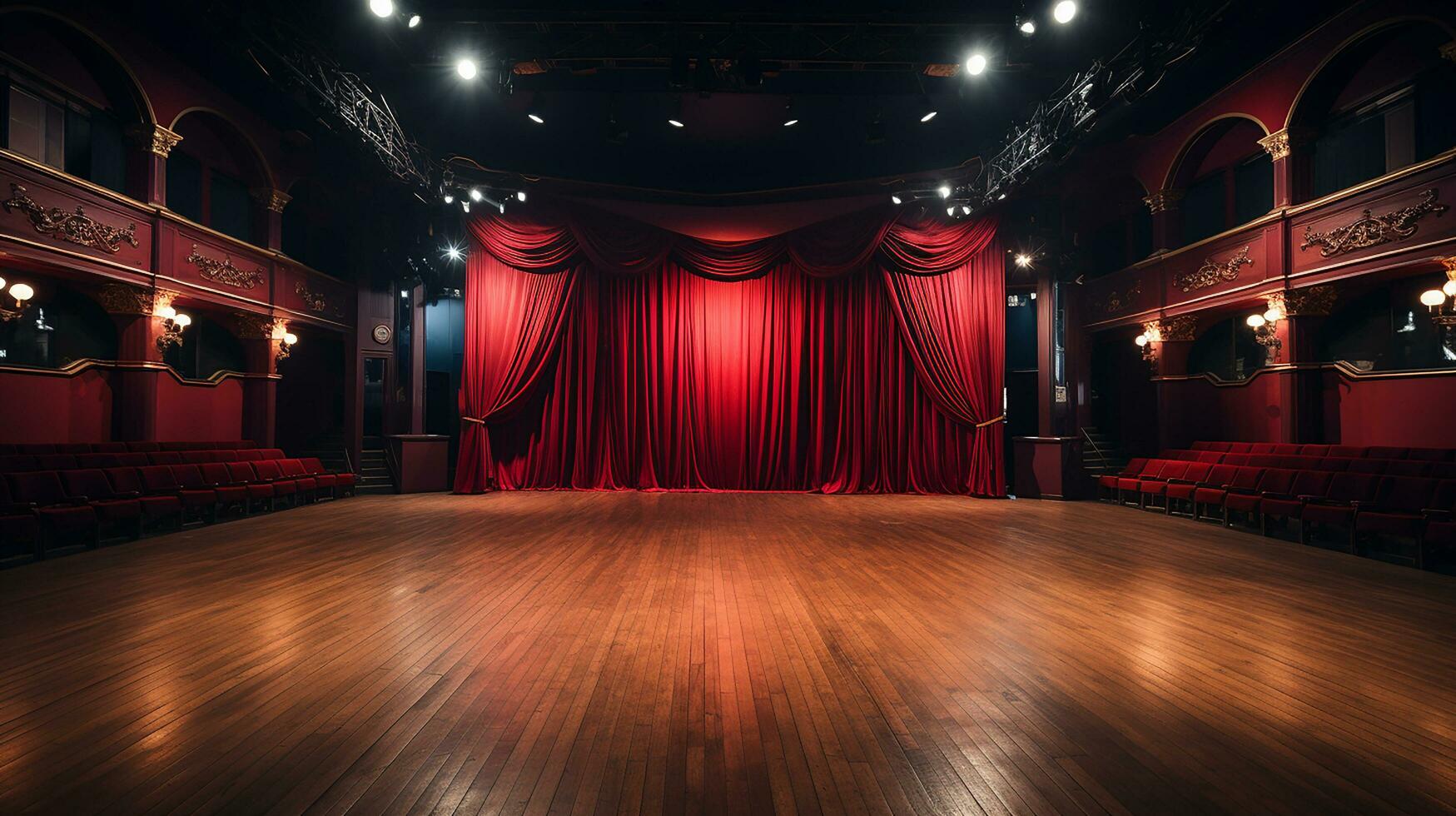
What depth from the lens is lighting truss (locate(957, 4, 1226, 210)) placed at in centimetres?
588

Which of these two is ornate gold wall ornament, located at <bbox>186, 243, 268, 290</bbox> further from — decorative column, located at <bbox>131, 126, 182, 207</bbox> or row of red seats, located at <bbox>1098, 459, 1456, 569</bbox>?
row of red seats, located at <bbox>1098, 459, 1456, 569</bbox>

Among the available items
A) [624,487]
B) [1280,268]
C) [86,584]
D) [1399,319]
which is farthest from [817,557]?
[1399,319]

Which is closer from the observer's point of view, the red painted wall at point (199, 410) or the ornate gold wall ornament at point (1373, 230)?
the ornate gold wall ornament at point (1373, 230)

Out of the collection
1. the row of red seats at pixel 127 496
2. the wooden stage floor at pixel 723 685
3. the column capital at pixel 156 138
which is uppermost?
the column capital at pixel 156 138

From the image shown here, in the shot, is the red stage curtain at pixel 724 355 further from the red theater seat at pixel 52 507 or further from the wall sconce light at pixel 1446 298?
the red theater seat at pixel 52 507

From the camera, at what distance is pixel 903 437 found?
406 inches

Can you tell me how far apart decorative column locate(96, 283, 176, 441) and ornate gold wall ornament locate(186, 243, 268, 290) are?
59 centimetres

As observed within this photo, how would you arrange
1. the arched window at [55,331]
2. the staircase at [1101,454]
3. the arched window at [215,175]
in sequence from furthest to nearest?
the staircase at [1101,454] → the arched window at [215,175] → the arched window at [55,331]

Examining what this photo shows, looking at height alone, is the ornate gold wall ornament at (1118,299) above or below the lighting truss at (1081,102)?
below

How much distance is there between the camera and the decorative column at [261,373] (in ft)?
29.8

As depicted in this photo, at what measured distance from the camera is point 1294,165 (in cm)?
746

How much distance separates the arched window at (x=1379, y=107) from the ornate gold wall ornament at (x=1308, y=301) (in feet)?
4.19

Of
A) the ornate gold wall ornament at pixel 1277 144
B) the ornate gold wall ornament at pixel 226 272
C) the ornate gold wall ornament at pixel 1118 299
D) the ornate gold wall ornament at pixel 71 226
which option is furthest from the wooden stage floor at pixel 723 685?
the ornate gold wall ornament at pixel 1118 299

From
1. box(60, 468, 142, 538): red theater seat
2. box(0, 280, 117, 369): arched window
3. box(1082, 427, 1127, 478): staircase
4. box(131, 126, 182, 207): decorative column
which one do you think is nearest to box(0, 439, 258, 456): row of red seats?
box(0, 280, 117, 369): arched window
